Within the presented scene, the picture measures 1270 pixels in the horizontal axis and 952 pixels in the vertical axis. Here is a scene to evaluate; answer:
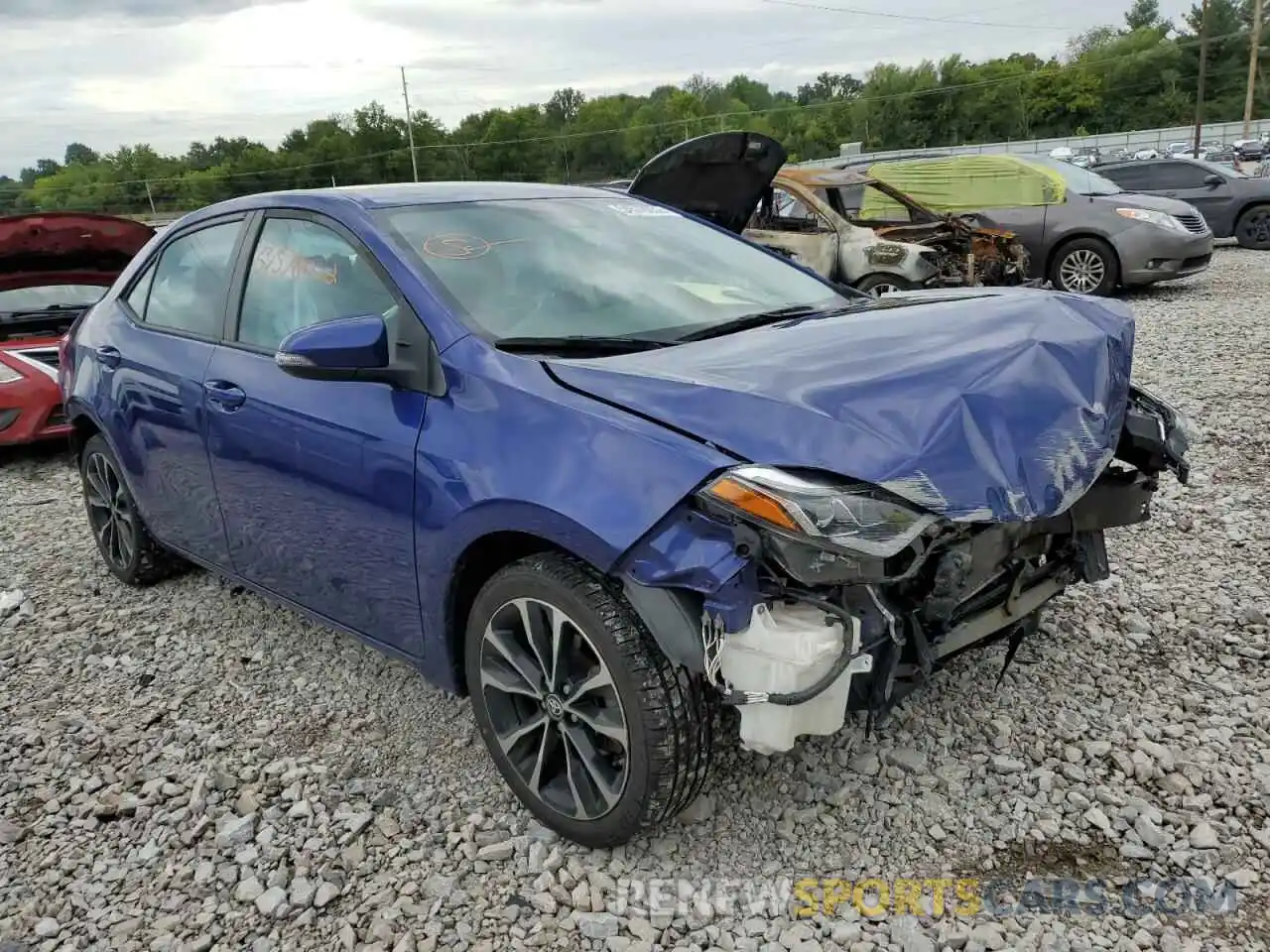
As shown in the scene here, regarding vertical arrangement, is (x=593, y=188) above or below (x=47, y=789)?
above

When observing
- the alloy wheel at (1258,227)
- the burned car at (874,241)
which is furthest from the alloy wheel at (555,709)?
the alloy wheel at (1258,227)

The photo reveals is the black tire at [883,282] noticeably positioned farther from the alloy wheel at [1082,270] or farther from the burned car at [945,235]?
the alloy wheel at [1082,270]

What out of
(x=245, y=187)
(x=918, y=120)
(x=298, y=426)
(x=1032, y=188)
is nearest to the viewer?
(x=298, y=426)

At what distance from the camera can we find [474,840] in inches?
104

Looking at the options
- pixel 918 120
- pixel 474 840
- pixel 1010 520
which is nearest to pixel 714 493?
pixel 1010 520

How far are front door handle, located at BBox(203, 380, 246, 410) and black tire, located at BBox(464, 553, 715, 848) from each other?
1.24 meters

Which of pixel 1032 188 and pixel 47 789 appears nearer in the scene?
pixel 47 789

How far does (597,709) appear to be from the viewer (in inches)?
95.6

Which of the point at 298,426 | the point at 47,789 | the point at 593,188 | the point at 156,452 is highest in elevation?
the point at 593,188

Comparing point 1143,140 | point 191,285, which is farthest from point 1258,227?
point 1143,140

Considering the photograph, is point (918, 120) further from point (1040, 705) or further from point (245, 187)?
point (1040, 705)

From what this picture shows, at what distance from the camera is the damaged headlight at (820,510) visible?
2.04m

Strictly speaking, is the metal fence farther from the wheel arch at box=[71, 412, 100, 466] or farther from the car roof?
the car roof

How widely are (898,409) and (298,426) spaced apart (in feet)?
5.86
